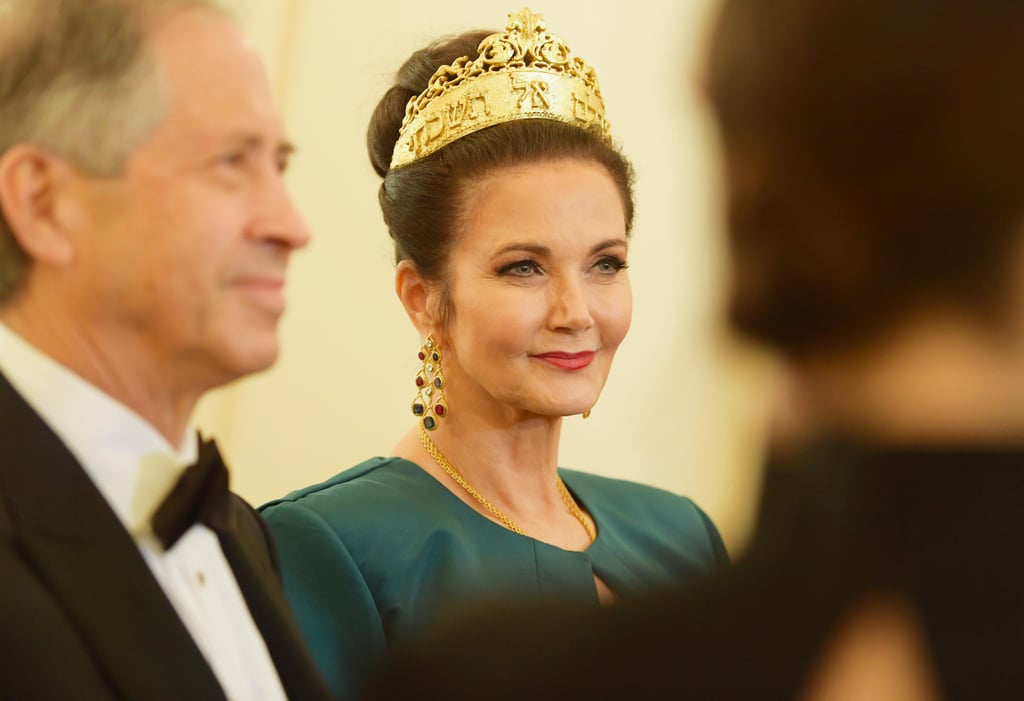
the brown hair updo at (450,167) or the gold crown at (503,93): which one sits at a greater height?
the gold crown at (503,93)

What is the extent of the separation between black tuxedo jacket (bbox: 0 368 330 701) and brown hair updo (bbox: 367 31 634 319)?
3.56 feet

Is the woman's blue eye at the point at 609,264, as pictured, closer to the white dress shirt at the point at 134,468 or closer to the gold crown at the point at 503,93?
the gold crown at the point at 503,93

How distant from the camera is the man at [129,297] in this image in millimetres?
1065

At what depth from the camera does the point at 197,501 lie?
1133 millimetres

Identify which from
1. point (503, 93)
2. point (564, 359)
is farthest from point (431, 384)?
point (503, 93)

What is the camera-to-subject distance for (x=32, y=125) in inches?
43.6

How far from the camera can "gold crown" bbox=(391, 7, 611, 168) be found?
214cm

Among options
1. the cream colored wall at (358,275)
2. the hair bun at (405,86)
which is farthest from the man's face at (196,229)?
the cream colored wall at (358,275)

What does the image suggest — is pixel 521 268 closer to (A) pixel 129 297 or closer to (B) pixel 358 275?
(A) pixel 129 297

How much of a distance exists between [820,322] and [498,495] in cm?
151

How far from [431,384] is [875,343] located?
1543mm

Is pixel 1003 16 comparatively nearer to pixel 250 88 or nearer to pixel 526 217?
pixel 250 88

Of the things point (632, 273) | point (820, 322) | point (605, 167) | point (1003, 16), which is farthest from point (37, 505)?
point (632, 273)

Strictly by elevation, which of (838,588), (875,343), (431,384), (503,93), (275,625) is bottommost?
(275,625)
